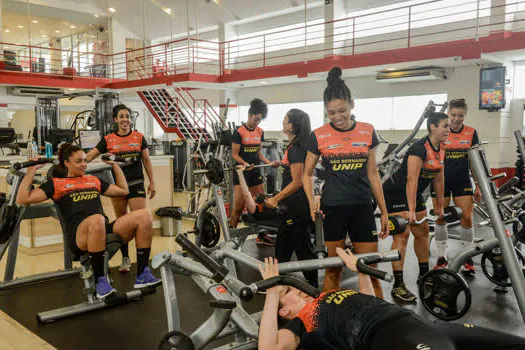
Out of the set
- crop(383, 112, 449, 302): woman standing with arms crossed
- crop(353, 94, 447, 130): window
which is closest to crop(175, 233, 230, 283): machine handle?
crop(383, 112, 449, 302): woman standing with arms crossed

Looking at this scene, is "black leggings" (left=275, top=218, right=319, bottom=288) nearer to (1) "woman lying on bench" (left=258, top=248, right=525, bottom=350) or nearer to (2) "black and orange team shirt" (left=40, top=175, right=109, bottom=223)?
(1) "woman lying on bench" (left=258, top=248, right=525, bottom=350)

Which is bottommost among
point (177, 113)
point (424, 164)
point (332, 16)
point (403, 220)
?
point (403, 220)

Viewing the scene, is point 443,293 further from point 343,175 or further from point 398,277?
point 343,175

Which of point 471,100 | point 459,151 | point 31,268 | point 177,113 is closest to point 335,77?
point 459,151

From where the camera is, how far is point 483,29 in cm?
897

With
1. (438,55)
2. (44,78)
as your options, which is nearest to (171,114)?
(44,78)

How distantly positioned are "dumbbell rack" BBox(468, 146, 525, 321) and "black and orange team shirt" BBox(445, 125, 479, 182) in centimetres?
165

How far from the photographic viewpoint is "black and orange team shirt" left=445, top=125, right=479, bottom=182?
3.79 meters

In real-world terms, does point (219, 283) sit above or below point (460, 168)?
below

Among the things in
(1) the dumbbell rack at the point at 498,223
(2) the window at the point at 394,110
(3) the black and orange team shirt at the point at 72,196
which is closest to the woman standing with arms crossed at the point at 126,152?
(3) the black and orange team shirt at the point at 72,196

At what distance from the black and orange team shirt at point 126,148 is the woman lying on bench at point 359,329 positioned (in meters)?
2.41

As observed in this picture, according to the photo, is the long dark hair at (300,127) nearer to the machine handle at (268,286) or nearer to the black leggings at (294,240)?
the black leggings at (294,240)

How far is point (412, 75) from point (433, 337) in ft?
28.9

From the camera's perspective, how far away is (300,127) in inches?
117
